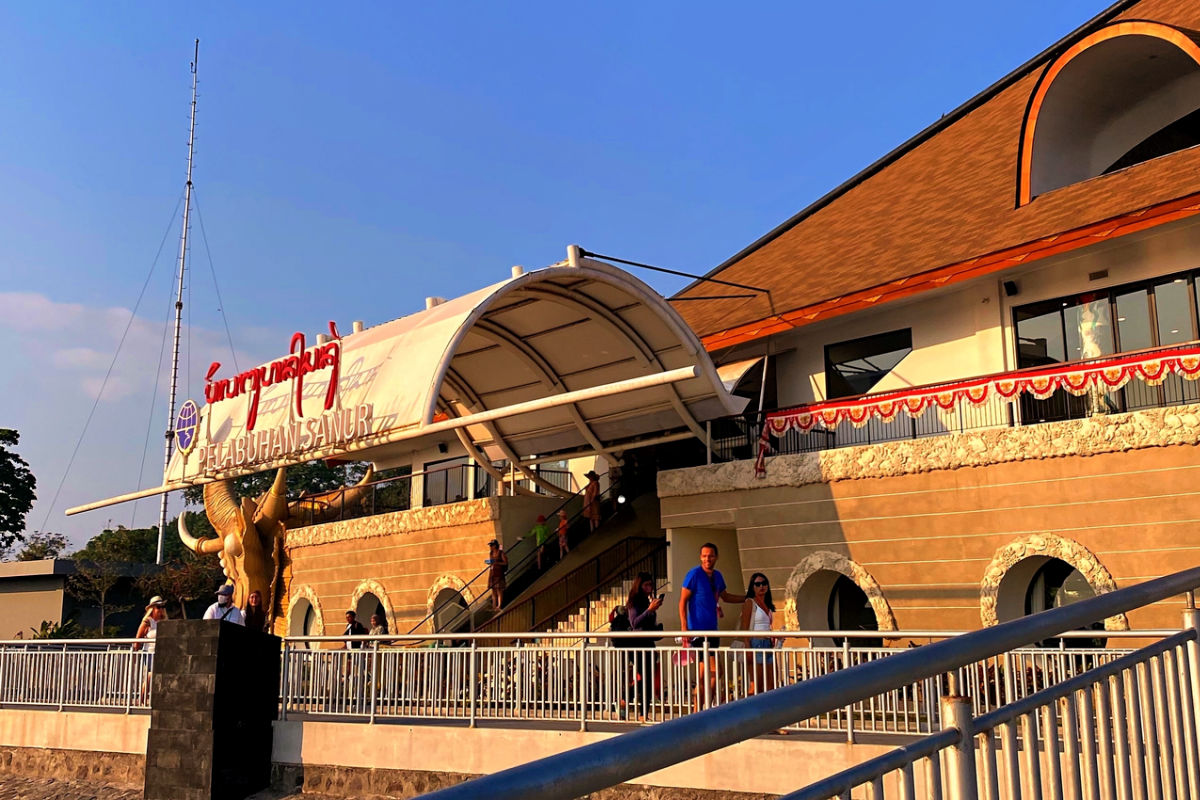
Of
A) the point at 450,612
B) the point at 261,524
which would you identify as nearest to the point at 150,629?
the point at 450,612

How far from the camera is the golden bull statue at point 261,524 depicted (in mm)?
32062

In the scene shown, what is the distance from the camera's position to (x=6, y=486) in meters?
64.2

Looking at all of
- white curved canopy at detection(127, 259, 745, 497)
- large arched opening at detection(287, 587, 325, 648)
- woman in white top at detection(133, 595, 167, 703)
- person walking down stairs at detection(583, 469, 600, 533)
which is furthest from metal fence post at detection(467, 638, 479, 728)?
large arched opening at detection(287, 587, 325, 648)

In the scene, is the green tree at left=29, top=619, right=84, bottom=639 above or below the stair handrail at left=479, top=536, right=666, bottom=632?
below

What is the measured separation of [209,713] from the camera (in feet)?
46.6

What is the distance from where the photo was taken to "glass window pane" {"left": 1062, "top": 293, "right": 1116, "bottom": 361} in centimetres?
1872

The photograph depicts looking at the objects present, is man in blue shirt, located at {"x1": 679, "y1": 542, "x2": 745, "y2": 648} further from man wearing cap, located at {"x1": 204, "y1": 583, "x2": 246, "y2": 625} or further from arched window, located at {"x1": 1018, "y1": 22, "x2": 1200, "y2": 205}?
arched window, located at {"x1": 1018, "y1": 22, "x2": 1200, "y2": 205}

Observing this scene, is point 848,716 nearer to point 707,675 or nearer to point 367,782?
point 707,675

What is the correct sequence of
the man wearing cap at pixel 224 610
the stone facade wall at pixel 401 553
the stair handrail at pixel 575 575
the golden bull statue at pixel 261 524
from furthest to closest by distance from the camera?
the golden bull statue at pixel 261 524
the stone facade wall at pixel 401 553
the stair handrail at pixel 575 575
the man wearing cap at pixel 224 610

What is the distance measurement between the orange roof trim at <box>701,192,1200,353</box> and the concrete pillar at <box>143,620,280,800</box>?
1190 centimetres

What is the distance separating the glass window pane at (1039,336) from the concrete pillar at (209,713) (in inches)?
537

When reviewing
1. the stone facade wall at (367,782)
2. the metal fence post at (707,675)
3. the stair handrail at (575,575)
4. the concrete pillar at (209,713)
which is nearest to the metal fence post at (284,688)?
the concrete pillar at (209,713)

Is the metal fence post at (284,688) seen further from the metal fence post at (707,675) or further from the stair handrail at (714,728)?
the stair handrail at (714,728)

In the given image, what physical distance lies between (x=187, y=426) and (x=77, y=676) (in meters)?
10.4
